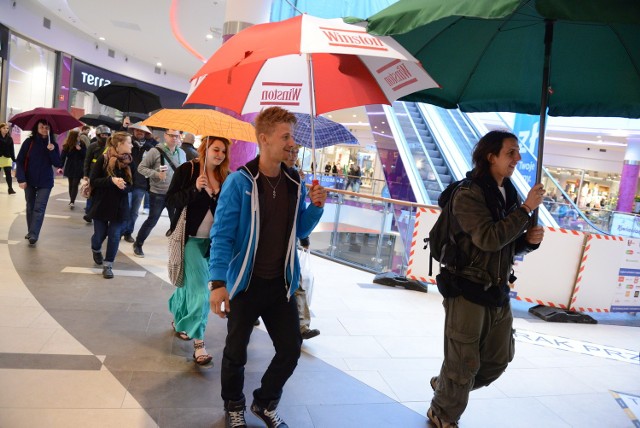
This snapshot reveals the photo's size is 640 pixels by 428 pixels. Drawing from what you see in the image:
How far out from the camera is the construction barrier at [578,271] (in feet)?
20.5

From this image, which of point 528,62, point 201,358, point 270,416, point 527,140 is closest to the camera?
point 270,416

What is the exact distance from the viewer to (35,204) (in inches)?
254

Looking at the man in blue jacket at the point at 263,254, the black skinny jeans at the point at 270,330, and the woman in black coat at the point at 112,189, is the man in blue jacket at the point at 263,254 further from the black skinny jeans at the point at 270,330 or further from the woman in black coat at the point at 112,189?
the woman in black coat at the point at 112,189

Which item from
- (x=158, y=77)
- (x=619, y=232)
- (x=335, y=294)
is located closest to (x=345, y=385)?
(x=335, y=294)

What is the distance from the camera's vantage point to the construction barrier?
6.26 metres

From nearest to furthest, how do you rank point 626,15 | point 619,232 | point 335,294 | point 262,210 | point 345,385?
point 626,15, point 262,210, point 345,385, point 335,294, point 619,232

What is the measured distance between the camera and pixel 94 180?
217 inches

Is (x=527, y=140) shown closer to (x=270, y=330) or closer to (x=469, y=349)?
(x=469, y=349)

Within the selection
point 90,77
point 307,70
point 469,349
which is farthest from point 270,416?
point 90,77

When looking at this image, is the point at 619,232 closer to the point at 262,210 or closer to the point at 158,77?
the point at 262,210

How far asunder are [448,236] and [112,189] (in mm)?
4168

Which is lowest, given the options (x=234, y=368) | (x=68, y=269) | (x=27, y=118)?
(x=68, y=269)

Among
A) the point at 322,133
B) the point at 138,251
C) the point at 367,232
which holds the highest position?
the point at 322,133

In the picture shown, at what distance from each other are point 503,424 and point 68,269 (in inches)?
194
